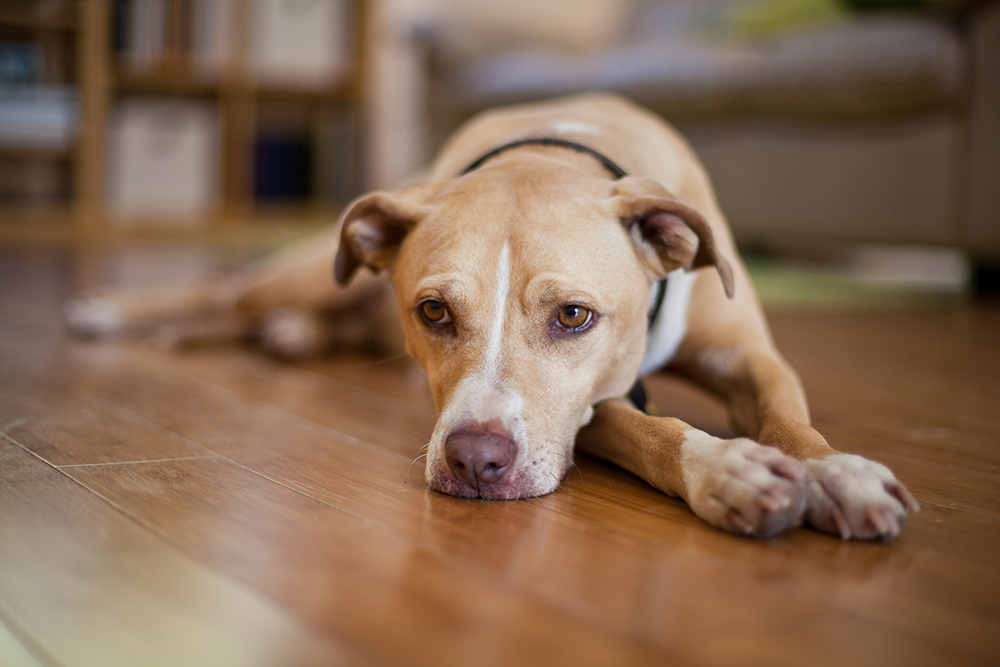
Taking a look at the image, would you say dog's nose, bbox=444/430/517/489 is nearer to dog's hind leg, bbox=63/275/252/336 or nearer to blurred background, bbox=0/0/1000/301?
dog's hind leg, bbox=63/275/252/336

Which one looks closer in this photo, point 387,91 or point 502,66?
point 502,66

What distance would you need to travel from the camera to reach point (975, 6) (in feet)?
12.6

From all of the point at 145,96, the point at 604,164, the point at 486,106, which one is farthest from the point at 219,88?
the point at 604,164

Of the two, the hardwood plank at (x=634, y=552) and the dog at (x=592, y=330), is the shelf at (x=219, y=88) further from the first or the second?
the hardwood plank at (x=634, y=552)

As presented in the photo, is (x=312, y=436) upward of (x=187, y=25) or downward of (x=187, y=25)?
downward

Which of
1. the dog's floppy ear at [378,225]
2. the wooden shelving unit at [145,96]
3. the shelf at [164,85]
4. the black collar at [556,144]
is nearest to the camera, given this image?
the dog's floppy ear at [378,225]

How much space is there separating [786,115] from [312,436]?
360cm

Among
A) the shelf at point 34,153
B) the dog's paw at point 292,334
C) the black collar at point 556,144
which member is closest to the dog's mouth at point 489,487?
the black collar at point 556,144

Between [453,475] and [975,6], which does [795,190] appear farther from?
[453,475]

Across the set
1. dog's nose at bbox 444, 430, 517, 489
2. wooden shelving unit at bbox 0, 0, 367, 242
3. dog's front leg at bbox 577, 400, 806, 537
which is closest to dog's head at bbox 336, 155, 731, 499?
dog's nose at bbox 444, 430, 517, 489

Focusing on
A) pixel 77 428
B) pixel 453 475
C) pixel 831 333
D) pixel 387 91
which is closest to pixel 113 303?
pixel 77 428

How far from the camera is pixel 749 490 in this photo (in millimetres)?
1183

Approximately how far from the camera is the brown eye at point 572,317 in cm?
150

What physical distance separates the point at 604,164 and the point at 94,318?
1.93 metres
